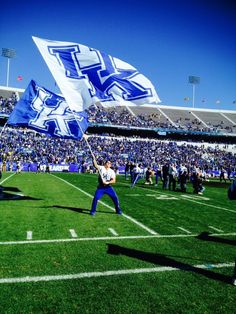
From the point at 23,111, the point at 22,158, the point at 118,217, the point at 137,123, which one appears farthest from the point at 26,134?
the point at 118,217

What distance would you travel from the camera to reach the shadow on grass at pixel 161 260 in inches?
193

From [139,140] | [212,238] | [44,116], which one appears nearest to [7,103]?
[139,140]

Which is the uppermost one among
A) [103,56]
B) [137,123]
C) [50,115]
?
[137,123]

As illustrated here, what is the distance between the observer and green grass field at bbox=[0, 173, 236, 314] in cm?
392

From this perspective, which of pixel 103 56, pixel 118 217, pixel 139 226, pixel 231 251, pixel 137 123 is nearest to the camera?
pixel 231 251

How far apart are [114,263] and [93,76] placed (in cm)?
670

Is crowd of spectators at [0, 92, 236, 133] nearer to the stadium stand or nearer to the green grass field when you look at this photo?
the stadium stand

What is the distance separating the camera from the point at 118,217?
955cm

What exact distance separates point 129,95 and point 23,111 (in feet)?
13.8

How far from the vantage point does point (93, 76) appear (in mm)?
10273

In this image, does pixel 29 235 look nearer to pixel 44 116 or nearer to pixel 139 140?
pixel 44 116

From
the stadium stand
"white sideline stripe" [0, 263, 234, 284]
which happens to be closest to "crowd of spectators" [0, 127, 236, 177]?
the stadium stand

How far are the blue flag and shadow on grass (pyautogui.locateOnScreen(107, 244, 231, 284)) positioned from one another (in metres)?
6.07

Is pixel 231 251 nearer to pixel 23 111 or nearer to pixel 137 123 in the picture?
pixel 23 111
